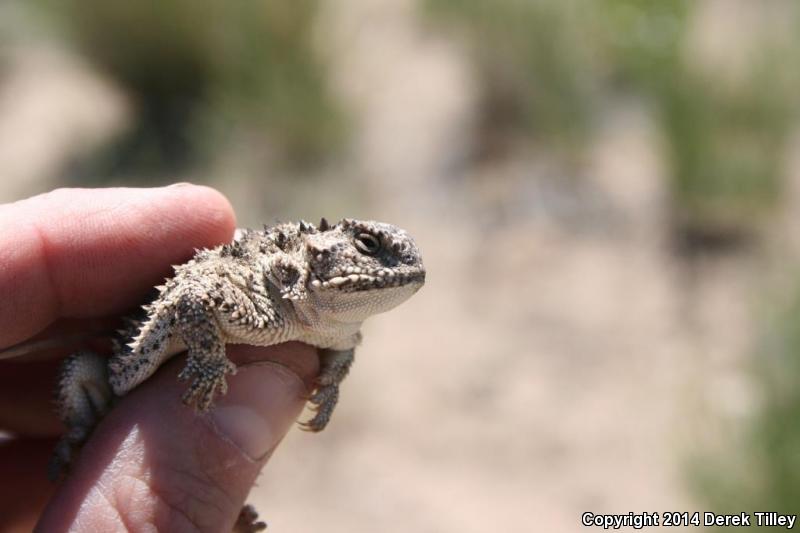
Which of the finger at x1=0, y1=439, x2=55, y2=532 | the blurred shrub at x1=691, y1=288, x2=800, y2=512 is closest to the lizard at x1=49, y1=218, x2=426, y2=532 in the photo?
the finger at x1=0, y1=439, x2=55, y2=532

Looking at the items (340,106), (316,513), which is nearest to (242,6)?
(340,106)

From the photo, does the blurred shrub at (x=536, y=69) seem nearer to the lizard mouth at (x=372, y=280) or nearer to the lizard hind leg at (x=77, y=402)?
the lizard mouth at (x=372, y=280)

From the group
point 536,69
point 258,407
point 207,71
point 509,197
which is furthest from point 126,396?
point 207,71

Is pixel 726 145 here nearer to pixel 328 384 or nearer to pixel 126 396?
pixel 328 384

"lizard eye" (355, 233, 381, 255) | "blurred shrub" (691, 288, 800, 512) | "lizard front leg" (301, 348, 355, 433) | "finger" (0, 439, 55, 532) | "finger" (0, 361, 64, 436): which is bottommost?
"finger" (0, 439, 55, 532)

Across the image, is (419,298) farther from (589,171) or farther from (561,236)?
(589,171)

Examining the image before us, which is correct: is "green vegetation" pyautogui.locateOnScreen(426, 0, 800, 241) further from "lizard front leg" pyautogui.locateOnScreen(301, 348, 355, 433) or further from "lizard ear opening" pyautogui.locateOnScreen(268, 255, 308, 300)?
"lizard ear opening" pyautogui.locateOnScreen(268, 255, 308, 300)
